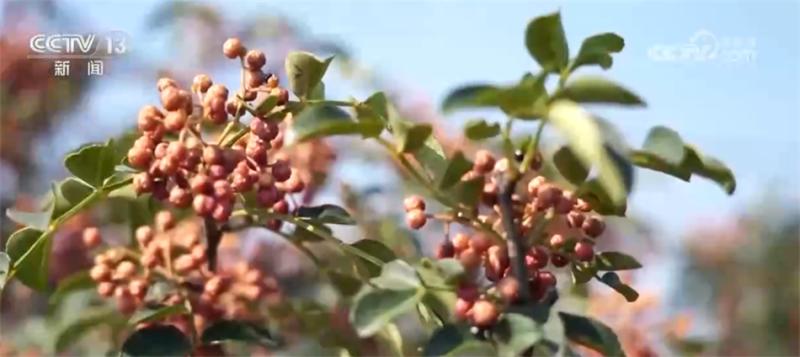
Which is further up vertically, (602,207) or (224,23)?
(602,207)

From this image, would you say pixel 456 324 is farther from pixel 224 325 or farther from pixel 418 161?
pixel 224 325

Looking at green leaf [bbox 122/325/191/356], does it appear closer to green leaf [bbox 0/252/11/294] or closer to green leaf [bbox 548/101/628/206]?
green leaf [bbox 0/252/11/294]

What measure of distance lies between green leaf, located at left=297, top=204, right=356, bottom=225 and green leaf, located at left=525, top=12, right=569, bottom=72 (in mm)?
201

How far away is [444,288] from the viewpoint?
1.69 feet

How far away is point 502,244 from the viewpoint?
1.76 feet

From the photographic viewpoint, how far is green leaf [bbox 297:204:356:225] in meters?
0.68

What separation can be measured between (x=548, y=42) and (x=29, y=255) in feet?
1.06

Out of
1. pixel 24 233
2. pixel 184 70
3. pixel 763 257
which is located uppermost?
pixel 24 233

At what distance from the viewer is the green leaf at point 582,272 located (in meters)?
0.58

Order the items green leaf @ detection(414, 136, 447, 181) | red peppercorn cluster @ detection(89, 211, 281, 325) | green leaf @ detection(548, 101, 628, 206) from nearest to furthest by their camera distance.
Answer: green leaf @ detection(548, 101, 628, 206) → green leaf @ detection(414, 136, 447, 181) → red peppercorn cluster @ detection(89, 211, 281, 325)

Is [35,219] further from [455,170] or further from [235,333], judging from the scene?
[455,170]

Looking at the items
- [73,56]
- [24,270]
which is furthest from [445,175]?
[73,56]

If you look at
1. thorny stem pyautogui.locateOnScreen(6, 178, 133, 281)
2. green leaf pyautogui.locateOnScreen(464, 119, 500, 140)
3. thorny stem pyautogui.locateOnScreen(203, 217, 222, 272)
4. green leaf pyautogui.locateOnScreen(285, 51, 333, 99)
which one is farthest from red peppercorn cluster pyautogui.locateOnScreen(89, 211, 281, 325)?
green leaf pyautogui.locateOnScreen(464, 119, 500, 140)

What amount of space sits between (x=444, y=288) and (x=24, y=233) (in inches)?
11.2
